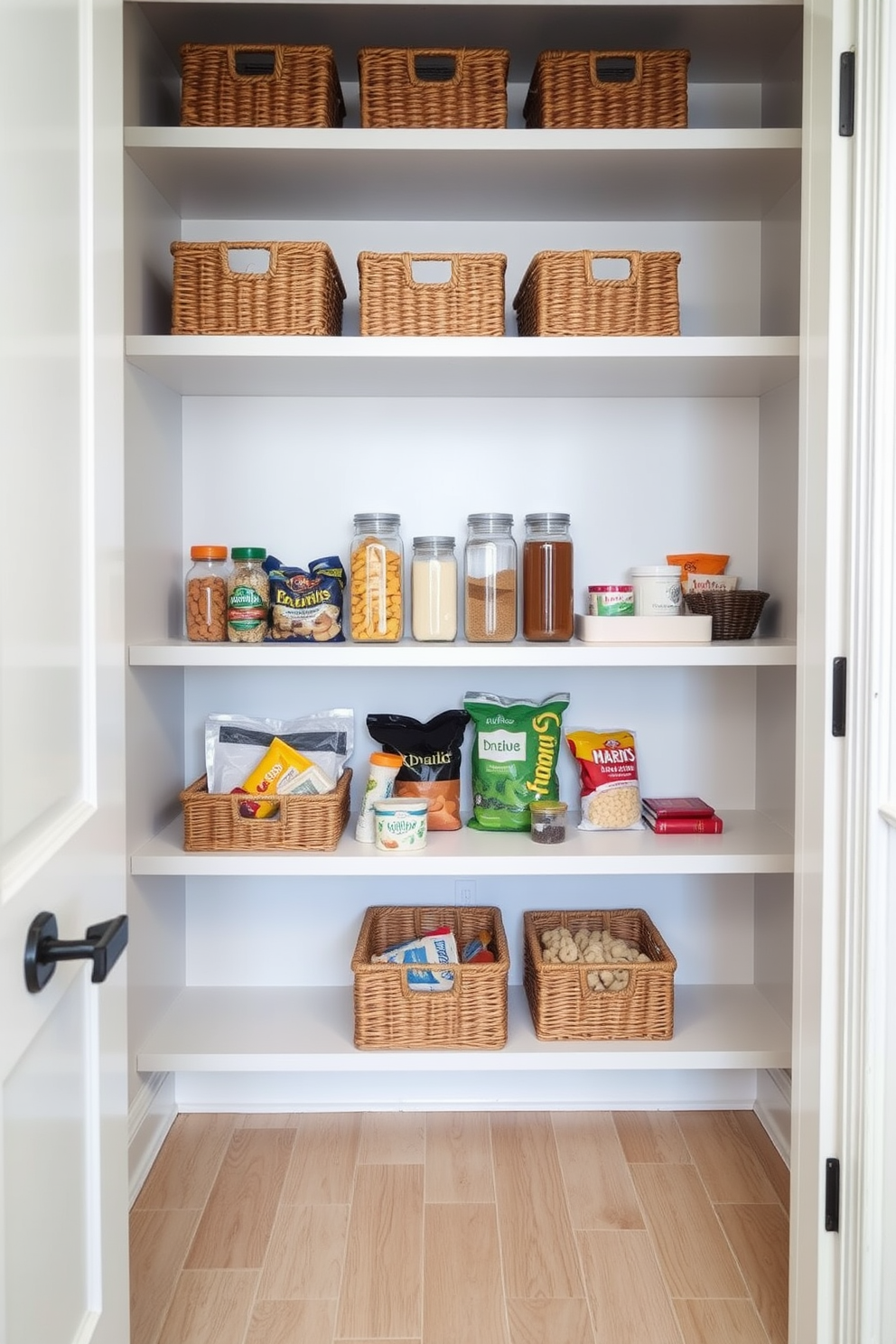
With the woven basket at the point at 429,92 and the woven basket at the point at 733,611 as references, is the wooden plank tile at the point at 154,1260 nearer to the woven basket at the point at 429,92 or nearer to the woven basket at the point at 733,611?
the woven basket at the point at 733,611

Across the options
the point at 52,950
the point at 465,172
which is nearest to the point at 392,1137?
the point at 52,950

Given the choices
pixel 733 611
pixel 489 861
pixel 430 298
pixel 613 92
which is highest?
pixel 613 92

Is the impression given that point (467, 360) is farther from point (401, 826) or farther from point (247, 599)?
point (401, 826)

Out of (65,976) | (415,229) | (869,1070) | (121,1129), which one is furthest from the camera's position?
(415,229)

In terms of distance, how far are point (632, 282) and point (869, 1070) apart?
1.41 m

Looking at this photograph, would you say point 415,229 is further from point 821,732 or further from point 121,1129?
point 121,1129

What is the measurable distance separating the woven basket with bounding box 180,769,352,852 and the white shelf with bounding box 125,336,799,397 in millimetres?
831

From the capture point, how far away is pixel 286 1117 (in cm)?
239

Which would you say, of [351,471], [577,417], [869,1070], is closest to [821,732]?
[869,1070]

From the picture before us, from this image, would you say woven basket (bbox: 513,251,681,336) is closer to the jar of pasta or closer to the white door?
the jar of pasta

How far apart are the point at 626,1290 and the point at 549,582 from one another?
128 cm

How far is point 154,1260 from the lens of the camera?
6.18 feet

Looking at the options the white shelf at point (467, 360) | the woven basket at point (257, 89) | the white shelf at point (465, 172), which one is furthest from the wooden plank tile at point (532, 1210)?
the woven basket at point (257, 89)

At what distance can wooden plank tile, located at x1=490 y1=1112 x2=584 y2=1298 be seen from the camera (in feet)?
6.02
